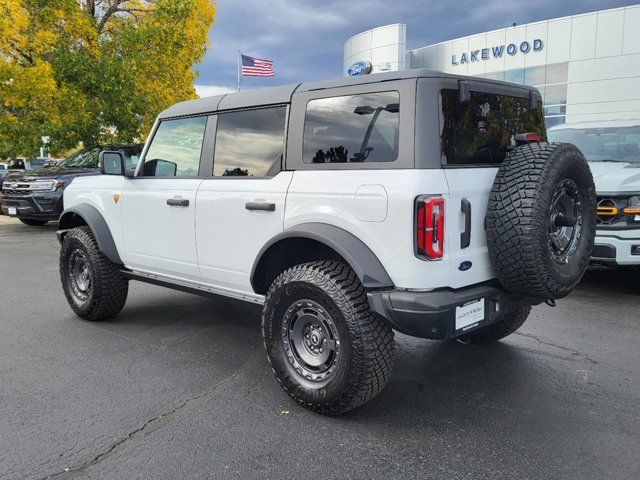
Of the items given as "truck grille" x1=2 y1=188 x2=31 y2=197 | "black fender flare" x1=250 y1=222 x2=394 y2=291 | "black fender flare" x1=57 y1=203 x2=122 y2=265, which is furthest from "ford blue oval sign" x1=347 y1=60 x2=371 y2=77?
"truck grille" x1=2 y1=188 x2=31 y2=197

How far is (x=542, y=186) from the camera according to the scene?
2.95m

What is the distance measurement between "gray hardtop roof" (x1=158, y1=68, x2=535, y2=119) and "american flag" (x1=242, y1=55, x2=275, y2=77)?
789 inches

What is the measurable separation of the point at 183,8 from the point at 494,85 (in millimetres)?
14316

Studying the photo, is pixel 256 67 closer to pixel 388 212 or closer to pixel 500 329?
pixel 500 329

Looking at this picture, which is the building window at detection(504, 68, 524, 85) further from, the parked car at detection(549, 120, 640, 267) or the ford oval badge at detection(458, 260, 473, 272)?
the ford oval badge at detection(458, 260, 473, 272)

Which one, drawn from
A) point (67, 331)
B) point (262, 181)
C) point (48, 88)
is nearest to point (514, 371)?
point (262, 181)

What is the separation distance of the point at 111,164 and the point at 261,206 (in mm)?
1865

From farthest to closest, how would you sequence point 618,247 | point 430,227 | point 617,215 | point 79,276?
1. point 617,215
2. point 618,247
3. point 79,276
4. point 430,227

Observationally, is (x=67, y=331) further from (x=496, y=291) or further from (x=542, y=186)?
(x=542, y=186)

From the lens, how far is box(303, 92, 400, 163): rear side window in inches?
120

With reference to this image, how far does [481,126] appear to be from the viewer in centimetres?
327

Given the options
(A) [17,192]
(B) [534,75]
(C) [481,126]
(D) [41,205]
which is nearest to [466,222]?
(C) [481,126]

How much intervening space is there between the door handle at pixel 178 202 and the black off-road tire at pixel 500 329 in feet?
7.76

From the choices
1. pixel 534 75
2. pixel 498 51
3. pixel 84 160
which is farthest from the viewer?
pixel 498 51
